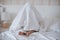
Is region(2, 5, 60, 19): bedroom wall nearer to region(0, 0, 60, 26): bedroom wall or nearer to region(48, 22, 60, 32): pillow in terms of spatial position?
region(0, 0, 60, 26): bedroom wall

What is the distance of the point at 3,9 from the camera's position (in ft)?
8.36

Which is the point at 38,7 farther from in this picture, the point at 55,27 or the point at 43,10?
the point at 55,27

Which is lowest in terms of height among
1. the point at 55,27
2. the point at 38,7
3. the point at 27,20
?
the point at 55,27

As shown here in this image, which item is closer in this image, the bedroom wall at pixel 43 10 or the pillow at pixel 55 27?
the pillow at pixel 55 27

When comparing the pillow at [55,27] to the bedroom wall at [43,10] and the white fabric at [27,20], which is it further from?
the bedroom wall at [43,10]

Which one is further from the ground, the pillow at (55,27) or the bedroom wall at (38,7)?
the bedroom wall at (38,7)

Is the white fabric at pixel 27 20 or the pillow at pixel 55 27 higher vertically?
the white fabric at pixel 27 20

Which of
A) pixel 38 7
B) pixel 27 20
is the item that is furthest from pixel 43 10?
pixel 27 20

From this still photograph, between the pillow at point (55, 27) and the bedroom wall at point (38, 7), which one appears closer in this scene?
the pillow at point (55, 27)

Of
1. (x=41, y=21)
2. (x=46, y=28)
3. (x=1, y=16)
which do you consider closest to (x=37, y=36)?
(x=46, y=28)

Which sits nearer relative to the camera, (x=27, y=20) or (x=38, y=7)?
(x=27, y=20)

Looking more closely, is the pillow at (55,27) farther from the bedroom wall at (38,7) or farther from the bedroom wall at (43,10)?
the bedroom wall at (43,10)

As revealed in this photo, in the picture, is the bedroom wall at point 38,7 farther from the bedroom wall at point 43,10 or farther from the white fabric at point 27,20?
the white fabric at point 27,20

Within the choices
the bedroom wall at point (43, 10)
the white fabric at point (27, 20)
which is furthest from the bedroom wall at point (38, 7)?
the white fabric at point (27, 20)
